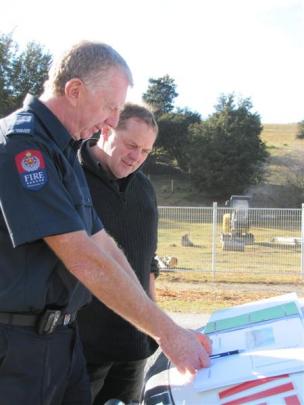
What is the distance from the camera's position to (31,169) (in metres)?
1.89

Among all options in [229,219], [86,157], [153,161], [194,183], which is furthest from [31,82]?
[86,157]

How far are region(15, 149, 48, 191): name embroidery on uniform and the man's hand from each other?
0.65 m

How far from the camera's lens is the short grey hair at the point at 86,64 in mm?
2068

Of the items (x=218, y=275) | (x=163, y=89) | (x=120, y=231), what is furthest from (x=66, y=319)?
(x=163, y=89)

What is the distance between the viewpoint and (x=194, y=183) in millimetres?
44406

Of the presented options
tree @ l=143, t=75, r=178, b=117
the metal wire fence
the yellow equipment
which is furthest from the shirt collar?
tree @ l=143, t=75, r=178, b=117

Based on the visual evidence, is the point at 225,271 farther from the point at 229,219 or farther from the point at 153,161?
the point at 153,161

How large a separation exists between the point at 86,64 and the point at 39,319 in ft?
2.95

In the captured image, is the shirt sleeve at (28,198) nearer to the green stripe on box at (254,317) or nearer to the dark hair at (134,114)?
the green stripe on box at (254,317)

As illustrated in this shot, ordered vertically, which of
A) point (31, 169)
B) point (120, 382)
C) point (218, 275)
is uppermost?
point (31, 169)

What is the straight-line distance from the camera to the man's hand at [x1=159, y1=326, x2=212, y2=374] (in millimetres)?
1856

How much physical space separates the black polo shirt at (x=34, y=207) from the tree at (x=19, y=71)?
1804 inches

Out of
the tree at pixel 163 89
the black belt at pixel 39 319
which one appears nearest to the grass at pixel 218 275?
the black belt at pixel 39 319

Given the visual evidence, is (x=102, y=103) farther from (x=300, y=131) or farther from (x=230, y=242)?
(x=300, y=131)
